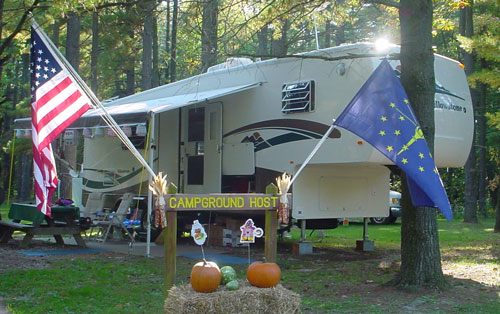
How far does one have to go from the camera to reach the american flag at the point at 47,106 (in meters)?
6.57

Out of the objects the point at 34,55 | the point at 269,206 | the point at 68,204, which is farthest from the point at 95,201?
the point at 269,206

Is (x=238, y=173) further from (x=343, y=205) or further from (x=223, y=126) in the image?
(x=343, y=205)

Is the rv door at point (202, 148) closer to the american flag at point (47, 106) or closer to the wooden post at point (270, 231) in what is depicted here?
the american flag at point (47, 106)

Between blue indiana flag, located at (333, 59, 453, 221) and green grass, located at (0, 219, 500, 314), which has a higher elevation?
blue indiana flag, located at (333, 59, 453, 221)

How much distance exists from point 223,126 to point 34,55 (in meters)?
4.83

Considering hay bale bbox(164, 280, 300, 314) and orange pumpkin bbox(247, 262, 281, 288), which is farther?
orange pumpkin bbox(247, 262, 281, 288)

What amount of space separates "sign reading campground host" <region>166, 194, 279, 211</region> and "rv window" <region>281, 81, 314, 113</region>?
15.1ft

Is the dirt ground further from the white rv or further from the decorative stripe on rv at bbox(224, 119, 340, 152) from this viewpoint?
the decorative stripe on rv at bbox(224, 119, 340, 152)

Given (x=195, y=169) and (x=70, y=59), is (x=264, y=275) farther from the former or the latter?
(x=70, y=59)

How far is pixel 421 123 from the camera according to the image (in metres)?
7.17

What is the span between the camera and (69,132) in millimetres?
11727

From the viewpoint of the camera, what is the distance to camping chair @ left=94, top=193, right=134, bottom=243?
38.5 feet

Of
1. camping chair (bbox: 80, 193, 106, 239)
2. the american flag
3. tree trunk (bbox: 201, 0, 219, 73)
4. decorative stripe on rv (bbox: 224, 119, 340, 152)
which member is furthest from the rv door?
the american flag

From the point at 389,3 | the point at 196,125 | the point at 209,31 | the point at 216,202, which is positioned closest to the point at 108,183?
the point at 196,125
